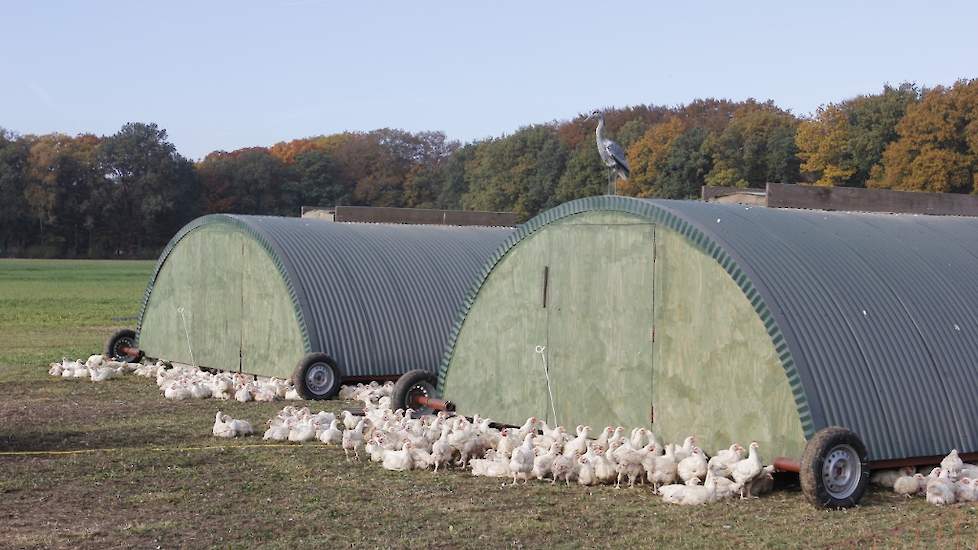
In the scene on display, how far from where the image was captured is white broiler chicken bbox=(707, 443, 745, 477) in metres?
13.0

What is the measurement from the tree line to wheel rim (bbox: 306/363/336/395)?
56537 millimetres

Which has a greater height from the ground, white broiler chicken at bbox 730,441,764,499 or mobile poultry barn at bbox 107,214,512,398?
mobile poultry barn at bbox 107,214,512,398

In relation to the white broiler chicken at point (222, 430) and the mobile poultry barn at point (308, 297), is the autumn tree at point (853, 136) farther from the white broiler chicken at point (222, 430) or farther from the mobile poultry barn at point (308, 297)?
the white broiler chicken at point (222, 430)

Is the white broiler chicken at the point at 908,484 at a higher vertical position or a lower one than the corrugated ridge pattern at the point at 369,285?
lower

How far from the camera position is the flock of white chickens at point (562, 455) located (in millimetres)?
12828

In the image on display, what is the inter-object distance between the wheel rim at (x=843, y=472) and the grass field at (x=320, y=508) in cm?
23

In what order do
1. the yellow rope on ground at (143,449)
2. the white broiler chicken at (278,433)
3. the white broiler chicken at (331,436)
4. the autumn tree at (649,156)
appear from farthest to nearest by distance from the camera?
the autumn tree at (649,156)
the white broiler chicken at (278,433)
the white broiler chicken at (331,436)
the yellow rope on ground at (143,449)

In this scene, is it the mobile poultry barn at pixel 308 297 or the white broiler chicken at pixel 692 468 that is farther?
the mobile poultry barn at pixel 308 297

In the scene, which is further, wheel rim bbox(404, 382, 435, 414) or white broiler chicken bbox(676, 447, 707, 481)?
wheel rim bbox(404, 382, 435, 414)

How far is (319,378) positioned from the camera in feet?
72.9

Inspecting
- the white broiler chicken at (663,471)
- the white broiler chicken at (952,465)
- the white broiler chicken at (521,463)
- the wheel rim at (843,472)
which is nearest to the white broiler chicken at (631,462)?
the white broiler chicken at (663,471)

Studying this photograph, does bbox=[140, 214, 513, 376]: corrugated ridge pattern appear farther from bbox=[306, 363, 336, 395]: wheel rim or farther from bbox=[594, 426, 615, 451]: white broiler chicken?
bbox=[594, 426, 615, 451]: white broiler chicken

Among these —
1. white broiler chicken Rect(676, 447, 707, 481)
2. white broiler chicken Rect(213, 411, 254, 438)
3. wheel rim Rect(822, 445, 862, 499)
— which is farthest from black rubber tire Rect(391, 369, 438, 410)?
wheel rim Rect(822, 445, 862, 499)

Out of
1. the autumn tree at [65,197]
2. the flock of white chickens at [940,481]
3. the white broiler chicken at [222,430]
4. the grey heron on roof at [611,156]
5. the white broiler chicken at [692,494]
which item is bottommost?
the white broiler chicken at [222,430]
